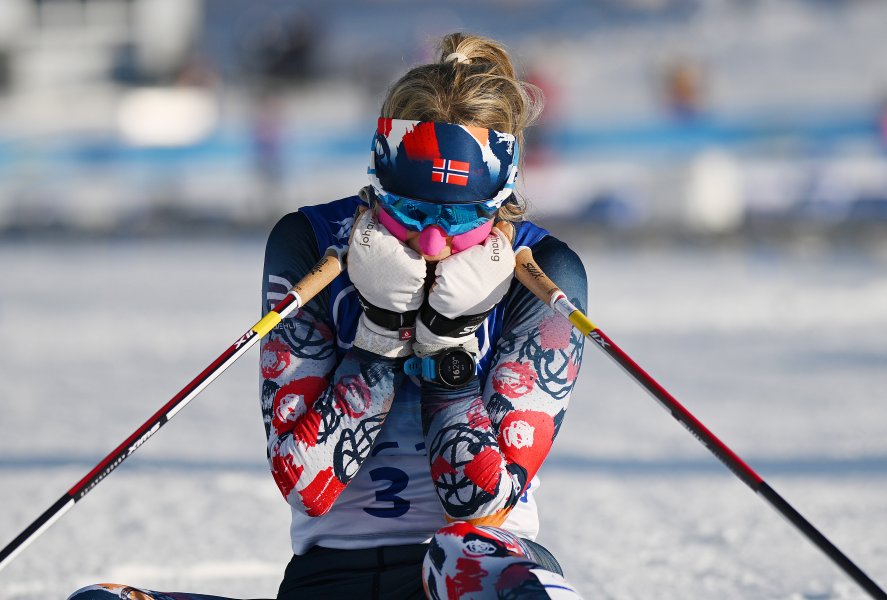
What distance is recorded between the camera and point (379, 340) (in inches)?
87.4

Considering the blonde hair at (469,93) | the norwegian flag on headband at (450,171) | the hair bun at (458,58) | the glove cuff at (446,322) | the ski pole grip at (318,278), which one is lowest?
the glove cuff at (446,322)

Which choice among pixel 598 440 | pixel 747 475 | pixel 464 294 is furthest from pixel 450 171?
pixel 598 440

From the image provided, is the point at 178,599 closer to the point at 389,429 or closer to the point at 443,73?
Answer: the point at 389,429

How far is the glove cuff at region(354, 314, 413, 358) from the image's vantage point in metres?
2.22

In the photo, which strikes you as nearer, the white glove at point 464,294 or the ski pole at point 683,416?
the ski pole at point 683,416

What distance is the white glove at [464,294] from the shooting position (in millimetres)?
2154

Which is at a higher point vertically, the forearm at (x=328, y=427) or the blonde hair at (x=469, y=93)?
the blonde hair at (x=469, y=93)

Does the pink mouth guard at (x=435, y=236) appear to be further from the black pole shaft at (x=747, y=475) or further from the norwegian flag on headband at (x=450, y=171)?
the black pole shaft at (x=747, y=475)

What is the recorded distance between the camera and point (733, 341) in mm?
7398

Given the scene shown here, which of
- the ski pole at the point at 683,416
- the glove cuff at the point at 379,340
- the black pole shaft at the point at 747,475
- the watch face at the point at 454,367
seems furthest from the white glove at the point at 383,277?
the black pole shaft at the point at 747,475

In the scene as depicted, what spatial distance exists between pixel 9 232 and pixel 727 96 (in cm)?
1425

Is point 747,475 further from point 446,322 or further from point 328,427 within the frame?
point 328,427

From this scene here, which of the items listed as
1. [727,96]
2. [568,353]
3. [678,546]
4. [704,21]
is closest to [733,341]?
[678,546]

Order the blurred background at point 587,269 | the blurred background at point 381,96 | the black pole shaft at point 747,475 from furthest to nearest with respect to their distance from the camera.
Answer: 1. the blurred background at point 381,96
2. the blurred background at point 587,269
3. the black pole shaft at point 747,475
